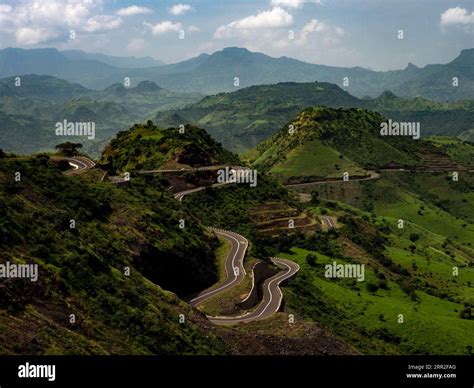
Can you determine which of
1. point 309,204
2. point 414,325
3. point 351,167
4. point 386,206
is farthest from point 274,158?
point 414,325

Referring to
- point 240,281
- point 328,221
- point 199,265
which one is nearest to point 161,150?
point 328,221

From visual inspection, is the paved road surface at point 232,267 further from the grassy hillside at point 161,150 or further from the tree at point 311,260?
the grassy hillside at point 161,150

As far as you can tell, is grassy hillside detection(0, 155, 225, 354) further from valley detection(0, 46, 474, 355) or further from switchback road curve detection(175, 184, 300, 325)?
switchback road curve detection(175, 184, 300, 325)

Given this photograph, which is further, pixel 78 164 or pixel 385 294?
pixel 385 294

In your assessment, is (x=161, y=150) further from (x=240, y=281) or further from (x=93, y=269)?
(x=93, y=269)

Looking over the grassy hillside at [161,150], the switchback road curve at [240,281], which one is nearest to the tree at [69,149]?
the grassy hillside at [161,150]

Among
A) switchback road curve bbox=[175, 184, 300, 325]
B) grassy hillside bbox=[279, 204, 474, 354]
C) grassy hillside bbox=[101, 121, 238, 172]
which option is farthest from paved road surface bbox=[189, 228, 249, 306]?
grassy hillside bbox=[101, 121, 238, 172]

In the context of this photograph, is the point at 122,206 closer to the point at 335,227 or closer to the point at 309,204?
the point at 335,227

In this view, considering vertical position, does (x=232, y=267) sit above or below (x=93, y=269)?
below
